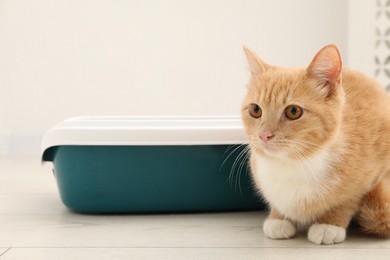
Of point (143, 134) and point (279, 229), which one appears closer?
point (279, 229)

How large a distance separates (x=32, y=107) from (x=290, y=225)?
5.94 ft

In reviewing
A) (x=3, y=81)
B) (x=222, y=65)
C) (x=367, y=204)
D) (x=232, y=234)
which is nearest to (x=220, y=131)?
(x=232, y=234)

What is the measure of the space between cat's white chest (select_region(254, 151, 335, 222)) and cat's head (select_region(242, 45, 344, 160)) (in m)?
0.04

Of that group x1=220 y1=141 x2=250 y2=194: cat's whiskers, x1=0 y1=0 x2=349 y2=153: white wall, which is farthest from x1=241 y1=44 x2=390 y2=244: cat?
x1=0 y1=0 x2=349 y2=153: white wall

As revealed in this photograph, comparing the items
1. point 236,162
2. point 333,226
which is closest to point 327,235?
point 333,226

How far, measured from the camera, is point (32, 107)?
263cm

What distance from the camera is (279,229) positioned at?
3.84ft

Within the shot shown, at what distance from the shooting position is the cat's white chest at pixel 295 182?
3.61 ft

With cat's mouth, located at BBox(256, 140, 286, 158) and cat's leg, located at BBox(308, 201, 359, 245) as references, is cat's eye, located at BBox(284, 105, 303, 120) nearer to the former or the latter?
cat's mouth, located at BBox(256, 140, 286, 158)

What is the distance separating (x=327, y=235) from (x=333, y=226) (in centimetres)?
3

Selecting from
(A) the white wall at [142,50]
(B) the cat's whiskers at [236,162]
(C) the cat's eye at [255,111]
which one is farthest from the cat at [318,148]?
(A) the white wall at [142,50]

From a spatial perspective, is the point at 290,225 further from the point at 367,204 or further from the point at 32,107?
the point at 32,107

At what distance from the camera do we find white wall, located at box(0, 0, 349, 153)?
2559mm

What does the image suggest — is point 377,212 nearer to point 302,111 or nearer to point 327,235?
point 327,235
